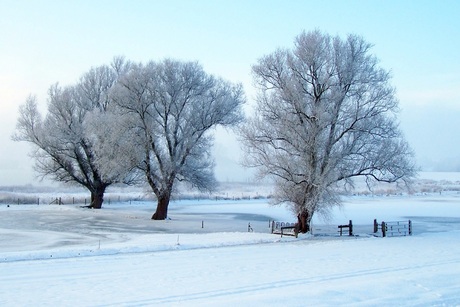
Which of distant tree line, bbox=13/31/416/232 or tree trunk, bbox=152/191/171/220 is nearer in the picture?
distant tree line, bbox=13/31/416/232

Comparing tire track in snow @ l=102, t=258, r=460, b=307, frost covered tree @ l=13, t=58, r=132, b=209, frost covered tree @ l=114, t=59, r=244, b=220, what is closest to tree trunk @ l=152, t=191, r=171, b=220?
frost covered tree @ l=114, t=59, r=244, b=220

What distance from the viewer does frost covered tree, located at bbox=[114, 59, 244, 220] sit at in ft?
136

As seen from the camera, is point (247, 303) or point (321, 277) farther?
point (321, 277)

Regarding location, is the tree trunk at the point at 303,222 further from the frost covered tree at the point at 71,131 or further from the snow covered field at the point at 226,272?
the frost covered tree at the point at 71,131

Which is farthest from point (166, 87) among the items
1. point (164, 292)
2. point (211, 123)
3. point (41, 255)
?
point (164, 292)

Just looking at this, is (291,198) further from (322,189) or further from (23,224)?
(23,224)

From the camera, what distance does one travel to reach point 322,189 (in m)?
28.5

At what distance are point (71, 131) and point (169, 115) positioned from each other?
1694cm

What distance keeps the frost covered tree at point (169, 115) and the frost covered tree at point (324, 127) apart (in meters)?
12.2

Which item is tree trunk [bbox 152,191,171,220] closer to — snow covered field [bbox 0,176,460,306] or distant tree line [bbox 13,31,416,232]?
distant tree line [bbox 13,31,416,232]

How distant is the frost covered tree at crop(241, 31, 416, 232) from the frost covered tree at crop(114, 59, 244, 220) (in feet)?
39.9

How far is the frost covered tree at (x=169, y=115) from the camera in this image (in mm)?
41438

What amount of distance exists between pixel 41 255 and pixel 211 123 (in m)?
25.9

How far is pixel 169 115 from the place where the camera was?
42.7m
